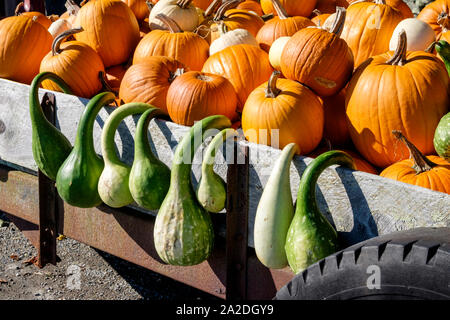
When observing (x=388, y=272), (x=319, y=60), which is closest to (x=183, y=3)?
(x=319, y=60)

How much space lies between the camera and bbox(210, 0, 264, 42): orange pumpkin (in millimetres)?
3398

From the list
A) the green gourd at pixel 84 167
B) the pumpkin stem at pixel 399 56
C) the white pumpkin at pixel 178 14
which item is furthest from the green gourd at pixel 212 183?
the white pumpkin at pixel 178 14

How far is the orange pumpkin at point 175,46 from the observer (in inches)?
124

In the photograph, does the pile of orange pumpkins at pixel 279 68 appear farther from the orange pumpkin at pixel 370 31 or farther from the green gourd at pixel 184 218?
the green gourd at pixel 184 218

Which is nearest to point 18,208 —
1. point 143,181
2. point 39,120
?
point 39,120

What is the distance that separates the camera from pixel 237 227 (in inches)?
85.3

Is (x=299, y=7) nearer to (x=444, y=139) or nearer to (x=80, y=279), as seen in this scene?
(x=444, y=139)

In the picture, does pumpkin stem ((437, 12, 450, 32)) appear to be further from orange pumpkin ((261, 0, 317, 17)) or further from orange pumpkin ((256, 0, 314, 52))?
orange pumpkin ((261, 0, 317, 17))

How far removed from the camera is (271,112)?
7.72 feet

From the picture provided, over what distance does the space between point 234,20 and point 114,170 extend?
1.48 metres

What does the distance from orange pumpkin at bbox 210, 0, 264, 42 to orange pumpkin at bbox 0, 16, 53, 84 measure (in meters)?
0.98

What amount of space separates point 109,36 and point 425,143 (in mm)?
1891

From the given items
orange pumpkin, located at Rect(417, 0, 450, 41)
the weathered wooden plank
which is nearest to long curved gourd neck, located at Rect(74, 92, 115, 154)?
the weathered wooden plank
